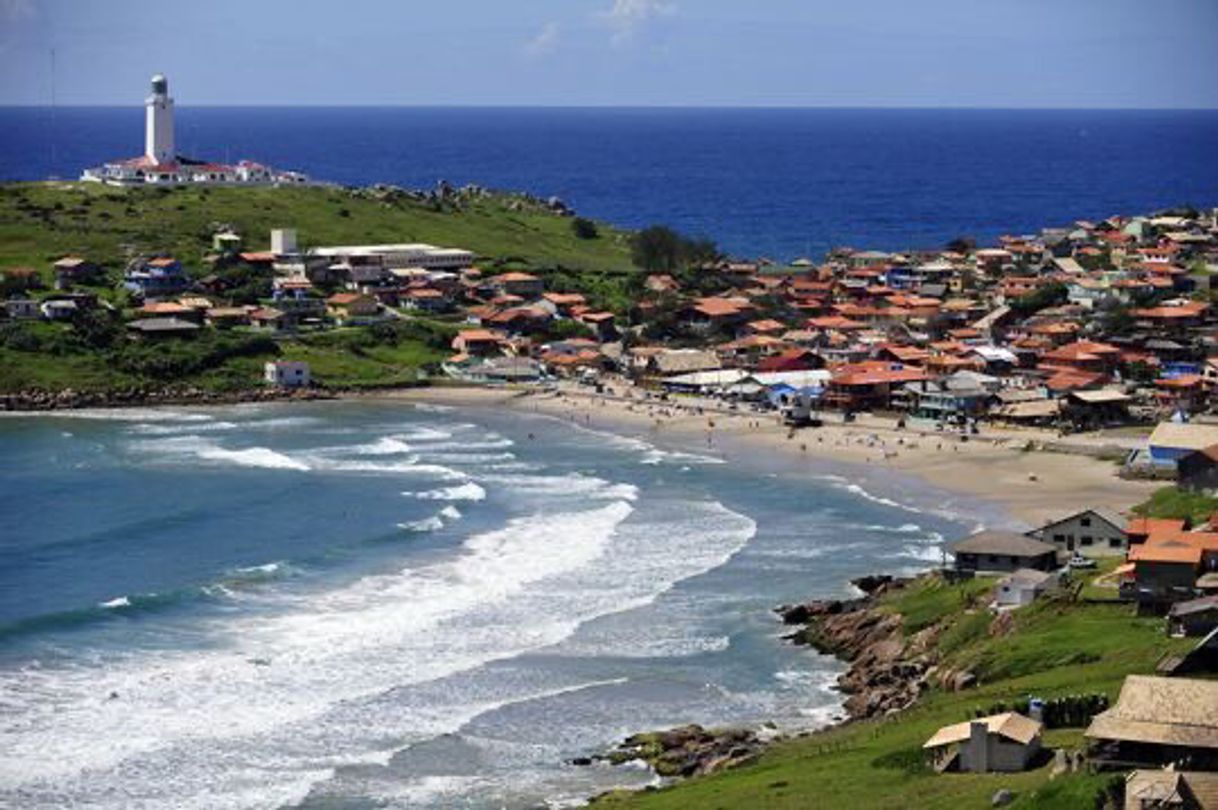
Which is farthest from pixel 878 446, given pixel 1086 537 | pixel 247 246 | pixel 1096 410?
pixel 247 246

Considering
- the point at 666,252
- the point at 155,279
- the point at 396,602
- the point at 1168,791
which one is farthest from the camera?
the point at 666,252

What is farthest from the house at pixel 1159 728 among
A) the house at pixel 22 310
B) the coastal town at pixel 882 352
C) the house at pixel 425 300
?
the house at pixel 425 300

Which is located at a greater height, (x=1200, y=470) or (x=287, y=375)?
(x=1200, y=470)

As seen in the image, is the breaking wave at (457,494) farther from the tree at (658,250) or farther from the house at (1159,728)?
the tree at (658,250)

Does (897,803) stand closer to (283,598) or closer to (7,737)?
(7,737)

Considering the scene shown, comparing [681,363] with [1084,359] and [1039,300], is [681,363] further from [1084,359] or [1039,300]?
[1039,300]

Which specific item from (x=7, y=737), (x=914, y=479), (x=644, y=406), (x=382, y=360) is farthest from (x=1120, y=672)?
(x=382, y=360)
